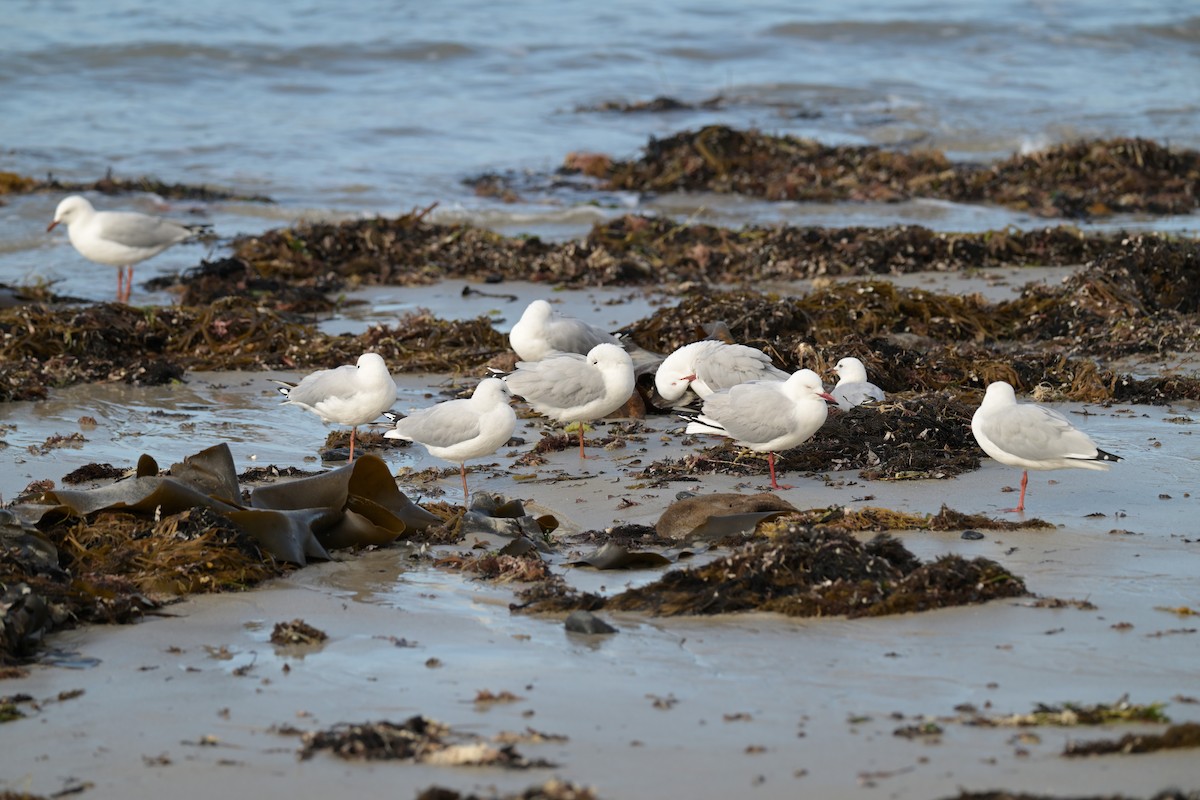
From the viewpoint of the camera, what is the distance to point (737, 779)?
3488 mm

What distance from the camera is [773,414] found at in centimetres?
705

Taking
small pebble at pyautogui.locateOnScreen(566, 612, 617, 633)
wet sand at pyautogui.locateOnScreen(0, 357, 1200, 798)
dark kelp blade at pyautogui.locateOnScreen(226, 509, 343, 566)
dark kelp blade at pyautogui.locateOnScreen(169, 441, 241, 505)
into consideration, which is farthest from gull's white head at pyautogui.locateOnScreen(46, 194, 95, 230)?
small pebble at pyautogui.locateOnScreen(566, 612, 617, 633)

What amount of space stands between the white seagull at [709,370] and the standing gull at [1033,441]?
1.90 metres

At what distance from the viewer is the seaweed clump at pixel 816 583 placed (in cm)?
484

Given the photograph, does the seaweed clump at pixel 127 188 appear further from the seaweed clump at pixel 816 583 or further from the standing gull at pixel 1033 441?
the seaweed clump at pixel 816 583

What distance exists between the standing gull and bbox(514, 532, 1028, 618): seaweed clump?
144 cm

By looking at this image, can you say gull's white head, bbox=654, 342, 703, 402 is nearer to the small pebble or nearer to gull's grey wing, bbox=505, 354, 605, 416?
gull's grey wing, bbox=505, 354, 605, 416

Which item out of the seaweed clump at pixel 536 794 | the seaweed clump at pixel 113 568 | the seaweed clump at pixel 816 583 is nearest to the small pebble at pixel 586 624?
the seaweed clump at pixel 816 583

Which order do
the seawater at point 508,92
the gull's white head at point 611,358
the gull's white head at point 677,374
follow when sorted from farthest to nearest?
the seawater at point 508,92
the gull's white head at point 677,374
the gull's white head at point 611,358

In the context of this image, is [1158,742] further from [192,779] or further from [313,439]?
[313,439]

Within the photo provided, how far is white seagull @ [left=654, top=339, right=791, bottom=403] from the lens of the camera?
8195 millimetres

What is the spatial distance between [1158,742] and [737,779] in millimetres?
1125

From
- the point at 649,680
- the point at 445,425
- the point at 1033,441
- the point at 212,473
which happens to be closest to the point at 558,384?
the point at 445,425

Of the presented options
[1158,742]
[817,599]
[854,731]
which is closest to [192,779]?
[854,731]
